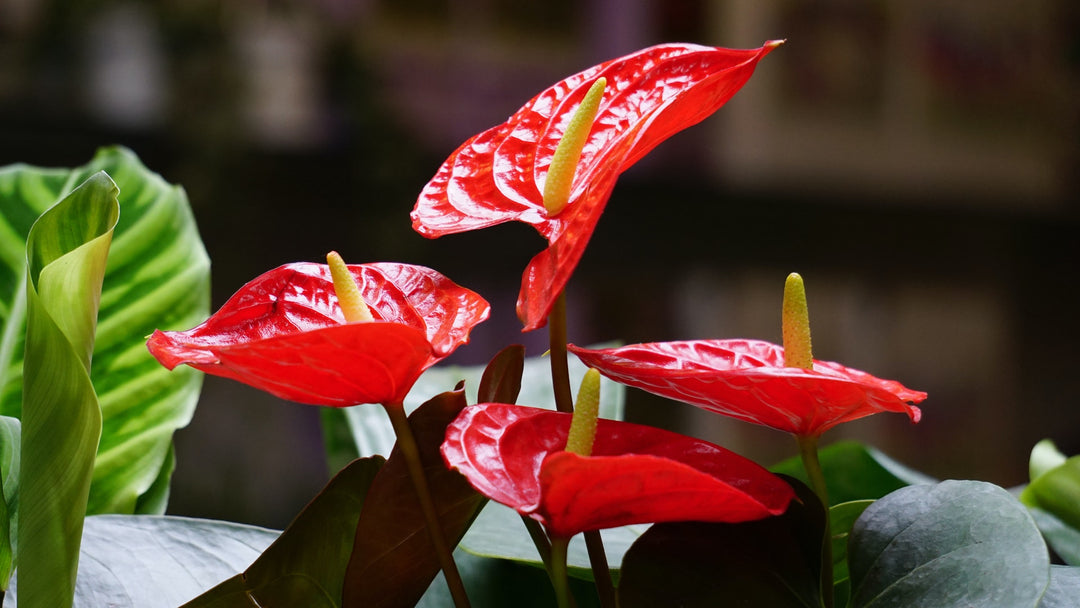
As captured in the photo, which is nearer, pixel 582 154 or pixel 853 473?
pixel 582 154

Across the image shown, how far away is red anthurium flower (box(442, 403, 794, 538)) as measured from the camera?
0.17m

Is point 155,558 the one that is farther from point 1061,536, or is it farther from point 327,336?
point 1061,536

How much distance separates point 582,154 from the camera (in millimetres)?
233

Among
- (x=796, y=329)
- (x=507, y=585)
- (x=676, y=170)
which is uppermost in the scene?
(x=796, y=329)

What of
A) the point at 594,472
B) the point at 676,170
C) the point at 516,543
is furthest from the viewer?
the point at 676,170

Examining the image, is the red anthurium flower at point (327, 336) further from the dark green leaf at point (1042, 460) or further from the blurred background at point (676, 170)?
the blurred background at point (676, 170)

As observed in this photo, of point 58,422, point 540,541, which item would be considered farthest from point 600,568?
point 58,422

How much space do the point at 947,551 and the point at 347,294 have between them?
0.47ft

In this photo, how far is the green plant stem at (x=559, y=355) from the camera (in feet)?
0.71

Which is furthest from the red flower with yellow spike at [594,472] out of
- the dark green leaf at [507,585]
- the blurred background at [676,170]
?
the blurred background at [676,170]

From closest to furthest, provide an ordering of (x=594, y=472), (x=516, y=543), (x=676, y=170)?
(x=594, y=472) < (x=516, y=543) < (x=676, y=170)

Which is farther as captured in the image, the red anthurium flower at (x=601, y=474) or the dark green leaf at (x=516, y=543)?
the dark green leaf at (x=516, y=543)

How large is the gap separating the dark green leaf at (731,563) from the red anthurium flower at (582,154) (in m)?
0.06

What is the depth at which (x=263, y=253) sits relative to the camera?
3518 millimetres
